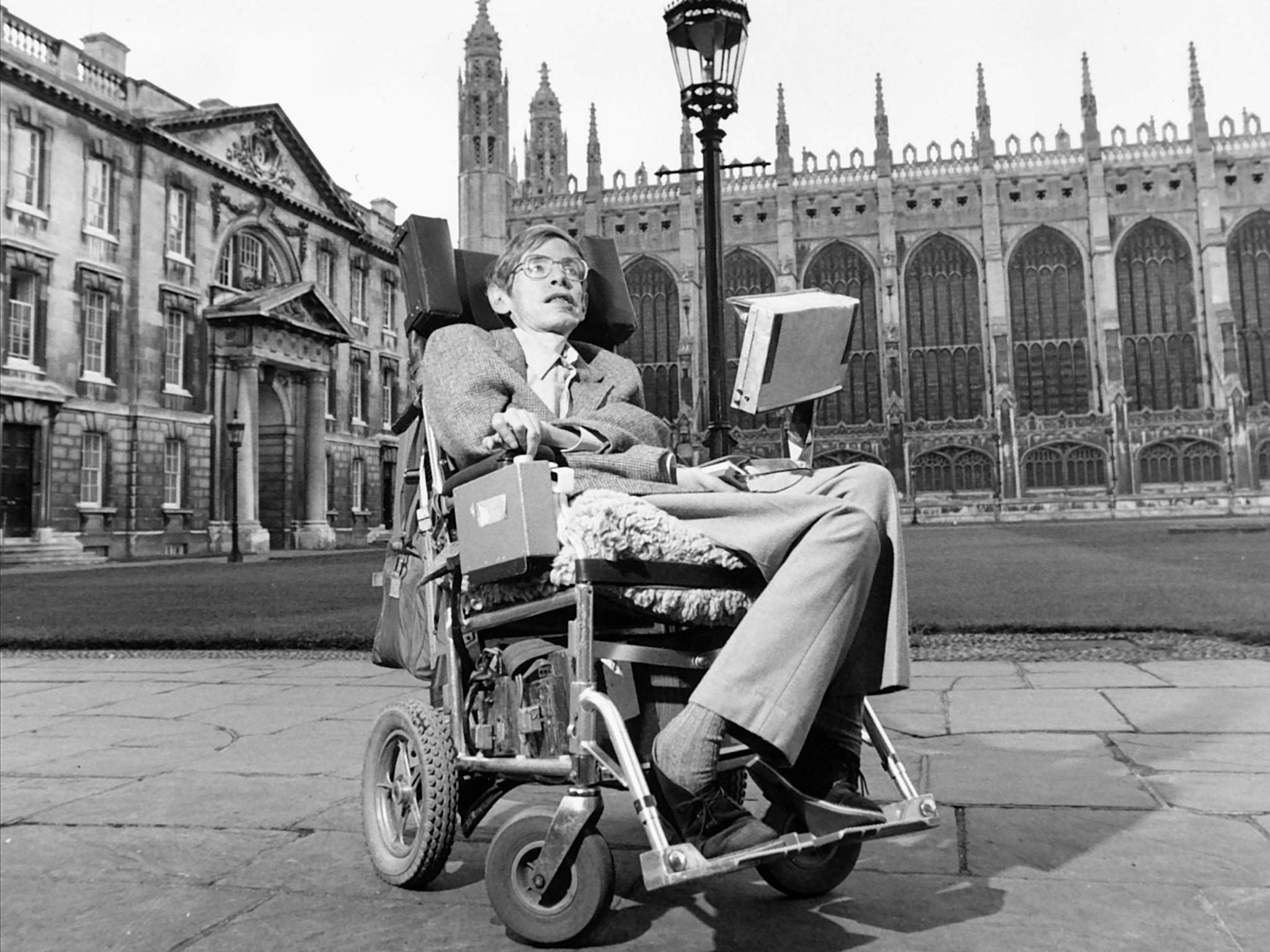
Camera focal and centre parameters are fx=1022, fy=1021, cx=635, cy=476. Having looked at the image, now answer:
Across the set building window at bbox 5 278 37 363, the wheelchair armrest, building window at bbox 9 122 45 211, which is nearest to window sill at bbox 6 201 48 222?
building window at bbox 9 122 45 211

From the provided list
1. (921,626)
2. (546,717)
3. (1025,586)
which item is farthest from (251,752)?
(1025,586)

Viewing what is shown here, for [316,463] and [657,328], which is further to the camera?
[657,328]

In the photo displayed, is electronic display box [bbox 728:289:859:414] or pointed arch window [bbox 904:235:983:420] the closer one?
electronic display box [bbox 728:289:859:414]

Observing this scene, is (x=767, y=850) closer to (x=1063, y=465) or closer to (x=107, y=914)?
(x=107, y=914)

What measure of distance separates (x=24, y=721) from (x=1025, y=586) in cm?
873

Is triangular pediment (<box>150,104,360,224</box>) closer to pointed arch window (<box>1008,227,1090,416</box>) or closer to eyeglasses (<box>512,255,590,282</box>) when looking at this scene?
eyeglasses (<box>512,255,590,282</box>)

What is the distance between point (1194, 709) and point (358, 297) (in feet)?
102

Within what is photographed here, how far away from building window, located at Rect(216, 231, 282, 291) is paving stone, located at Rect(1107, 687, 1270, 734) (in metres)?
25.2

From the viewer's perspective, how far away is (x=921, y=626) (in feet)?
23.9

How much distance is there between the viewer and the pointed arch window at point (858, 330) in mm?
46156

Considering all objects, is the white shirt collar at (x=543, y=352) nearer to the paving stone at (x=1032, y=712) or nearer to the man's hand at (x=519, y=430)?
the man's hand at (x=519, y=430)

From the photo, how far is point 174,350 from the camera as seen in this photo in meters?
24.0

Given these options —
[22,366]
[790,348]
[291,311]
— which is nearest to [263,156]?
[291,311]

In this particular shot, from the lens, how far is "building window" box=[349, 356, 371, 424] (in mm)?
31469
